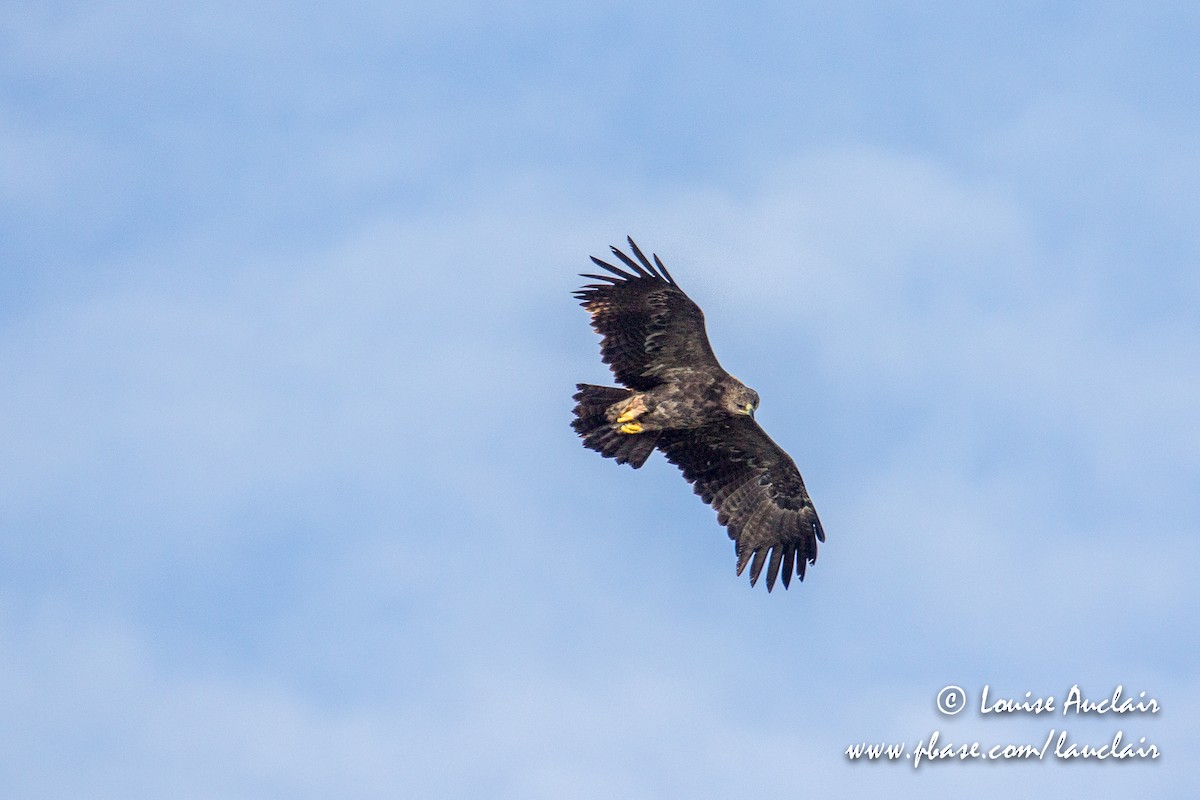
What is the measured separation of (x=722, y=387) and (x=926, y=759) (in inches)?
234

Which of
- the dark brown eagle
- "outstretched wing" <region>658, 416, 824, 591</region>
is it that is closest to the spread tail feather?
the dark brown eagle

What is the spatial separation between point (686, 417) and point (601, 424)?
4.07ft

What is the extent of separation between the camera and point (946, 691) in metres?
20.4

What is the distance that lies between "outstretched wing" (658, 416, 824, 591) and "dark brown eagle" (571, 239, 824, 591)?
0.05ft

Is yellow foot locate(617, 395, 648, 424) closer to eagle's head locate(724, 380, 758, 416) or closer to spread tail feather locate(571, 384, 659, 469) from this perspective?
spread tail feather locate(571, 384, 659, 469)

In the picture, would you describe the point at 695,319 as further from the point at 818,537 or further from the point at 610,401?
the point at 818,537

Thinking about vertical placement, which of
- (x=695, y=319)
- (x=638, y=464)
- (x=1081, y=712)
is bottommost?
(x=1081, y=712)

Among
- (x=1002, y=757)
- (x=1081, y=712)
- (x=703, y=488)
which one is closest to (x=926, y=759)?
(x=1002, y=757)

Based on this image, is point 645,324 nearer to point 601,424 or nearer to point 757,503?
point 601,424

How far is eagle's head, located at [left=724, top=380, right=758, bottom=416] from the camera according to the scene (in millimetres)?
19703

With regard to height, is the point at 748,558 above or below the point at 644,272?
below

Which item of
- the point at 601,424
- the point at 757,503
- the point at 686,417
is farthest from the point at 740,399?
the point at 757,503

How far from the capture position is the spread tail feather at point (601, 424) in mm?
20078

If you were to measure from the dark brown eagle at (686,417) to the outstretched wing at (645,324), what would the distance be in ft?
0.05
